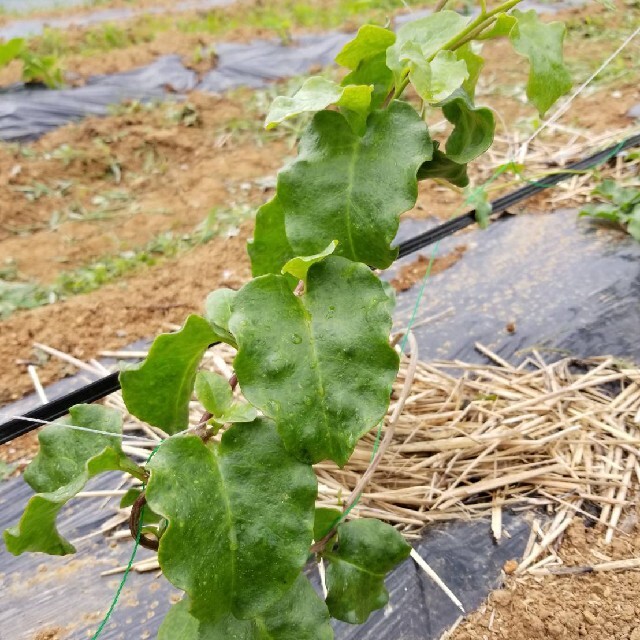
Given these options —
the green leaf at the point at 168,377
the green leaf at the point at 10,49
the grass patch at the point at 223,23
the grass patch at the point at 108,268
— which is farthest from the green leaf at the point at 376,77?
the grass patch at the point at 223,23

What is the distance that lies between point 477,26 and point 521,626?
0.88 metres

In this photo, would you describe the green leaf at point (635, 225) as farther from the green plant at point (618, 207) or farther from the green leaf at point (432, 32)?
the green leaf at point (432, 32)

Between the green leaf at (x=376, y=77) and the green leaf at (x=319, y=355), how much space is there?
269 mm

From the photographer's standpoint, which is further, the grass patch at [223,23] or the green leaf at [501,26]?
the grass patch at [223,23]

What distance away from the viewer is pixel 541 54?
804 millimetres

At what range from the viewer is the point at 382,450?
1173 millimetres

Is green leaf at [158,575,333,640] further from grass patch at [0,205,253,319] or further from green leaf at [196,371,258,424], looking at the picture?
grass patch at [0,205,253,319]

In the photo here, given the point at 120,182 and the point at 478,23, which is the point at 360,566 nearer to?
the point at 478,23

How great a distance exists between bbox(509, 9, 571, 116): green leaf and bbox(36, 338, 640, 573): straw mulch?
1.77ft

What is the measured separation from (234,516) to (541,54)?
2.17 feet

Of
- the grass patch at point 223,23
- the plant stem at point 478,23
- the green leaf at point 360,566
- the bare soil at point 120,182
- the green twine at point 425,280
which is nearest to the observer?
the plant stem at point 478,23

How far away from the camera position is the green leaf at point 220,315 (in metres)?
0.82

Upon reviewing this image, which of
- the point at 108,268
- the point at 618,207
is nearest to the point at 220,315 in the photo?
the point at 618,207

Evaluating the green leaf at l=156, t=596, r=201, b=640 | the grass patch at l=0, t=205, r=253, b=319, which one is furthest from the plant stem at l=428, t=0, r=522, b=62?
the grass patch at l=0, t=205, r=253, b=319
